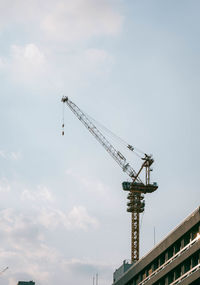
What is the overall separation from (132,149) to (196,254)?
115198mm

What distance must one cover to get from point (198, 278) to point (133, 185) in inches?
4082

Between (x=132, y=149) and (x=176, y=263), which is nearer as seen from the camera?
(x=176, y=263)

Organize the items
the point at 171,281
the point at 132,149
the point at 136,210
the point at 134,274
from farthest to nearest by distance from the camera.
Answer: the point at 132,149 → the point at 136,210 → the point at 134,274 → the point at 171,281

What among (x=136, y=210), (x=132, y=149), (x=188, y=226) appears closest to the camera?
(x=188, y=226)

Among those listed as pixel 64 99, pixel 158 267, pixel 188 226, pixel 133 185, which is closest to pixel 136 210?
pixel 133 185

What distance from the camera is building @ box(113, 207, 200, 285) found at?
6788cm

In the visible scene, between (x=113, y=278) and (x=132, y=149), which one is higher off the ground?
(x=132, y=149)

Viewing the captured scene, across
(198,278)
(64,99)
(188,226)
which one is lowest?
(198,278)

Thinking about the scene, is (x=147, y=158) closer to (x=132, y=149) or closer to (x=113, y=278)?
(x=132, y=149)

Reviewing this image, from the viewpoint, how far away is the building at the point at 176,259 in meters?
67.9

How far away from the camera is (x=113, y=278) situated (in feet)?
376

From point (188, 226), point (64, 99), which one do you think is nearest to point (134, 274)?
point (188, 226)

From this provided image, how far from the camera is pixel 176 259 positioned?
7294cm

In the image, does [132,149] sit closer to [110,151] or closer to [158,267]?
[110,151]
